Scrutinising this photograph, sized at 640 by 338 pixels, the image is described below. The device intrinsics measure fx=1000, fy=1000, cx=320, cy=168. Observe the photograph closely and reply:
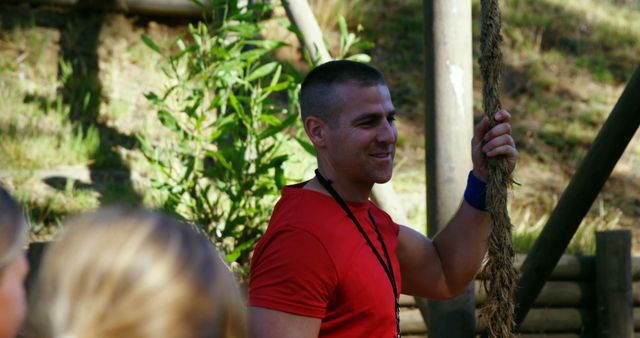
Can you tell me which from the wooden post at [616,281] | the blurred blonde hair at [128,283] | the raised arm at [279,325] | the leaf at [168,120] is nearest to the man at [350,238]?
the raised arm at [279,325]

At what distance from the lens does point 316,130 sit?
297 cm

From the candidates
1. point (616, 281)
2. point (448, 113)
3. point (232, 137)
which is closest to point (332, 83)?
point (448, 113)

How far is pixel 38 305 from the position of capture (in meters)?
1.43

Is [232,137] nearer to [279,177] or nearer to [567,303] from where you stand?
[279,177]

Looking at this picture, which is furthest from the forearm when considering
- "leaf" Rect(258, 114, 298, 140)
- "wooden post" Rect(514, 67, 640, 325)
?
"leaf" Rect(258, 114, 298, 140)

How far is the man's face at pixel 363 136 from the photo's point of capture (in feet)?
9.38

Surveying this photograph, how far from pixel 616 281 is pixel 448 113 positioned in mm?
1573

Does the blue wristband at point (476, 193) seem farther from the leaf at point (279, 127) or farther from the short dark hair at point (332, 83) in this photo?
the leaf at point (279, 127)

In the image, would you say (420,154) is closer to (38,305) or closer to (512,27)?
(512,27)

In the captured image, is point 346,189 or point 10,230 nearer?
point 10,230

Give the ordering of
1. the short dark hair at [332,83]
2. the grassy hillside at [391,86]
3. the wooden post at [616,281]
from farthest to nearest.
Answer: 1. the grassy hillside at [391,86]
2. the wooden post at [616,281]
3. the short dark hair at [332,83]

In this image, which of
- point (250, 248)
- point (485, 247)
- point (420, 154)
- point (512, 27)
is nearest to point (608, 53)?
point (512, 27)

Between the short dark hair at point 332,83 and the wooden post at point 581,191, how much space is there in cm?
128

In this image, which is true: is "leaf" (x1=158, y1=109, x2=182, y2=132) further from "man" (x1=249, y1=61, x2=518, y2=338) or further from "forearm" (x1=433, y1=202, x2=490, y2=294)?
"forearm" (x1=433, y1=202, x2=490, y2=294)
